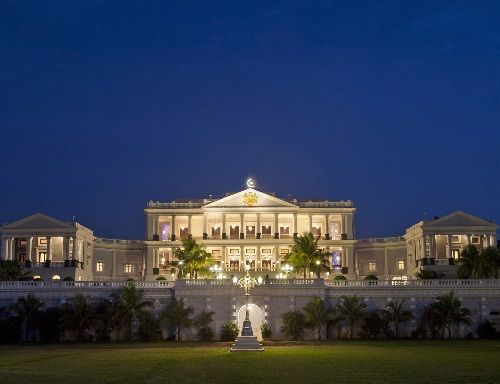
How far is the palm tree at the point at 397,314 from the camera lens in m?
71.9

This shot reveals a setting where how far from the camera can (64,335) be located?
72688 mm

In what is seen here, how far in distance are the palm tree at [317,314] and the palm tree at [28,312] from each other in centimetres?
2488

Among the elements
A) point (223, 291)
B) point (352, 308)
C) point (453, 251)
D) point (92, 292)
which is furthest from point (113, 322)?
point (453, 251)

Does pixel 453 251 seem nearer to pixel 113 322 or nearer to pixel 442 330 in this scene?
pixel 442 330

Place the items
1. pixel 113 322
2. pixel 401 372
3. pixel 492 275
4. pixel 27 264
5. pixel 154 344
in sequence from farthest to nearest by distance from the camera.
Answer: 1. pixel 27 264
2. pixel 492 275
3. pixel 113 322
4. pixel 154 344
5. pixel 401 372

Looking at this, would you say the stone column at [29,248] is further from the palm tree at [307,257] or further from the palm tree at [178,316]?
the palm tree at [178,316]

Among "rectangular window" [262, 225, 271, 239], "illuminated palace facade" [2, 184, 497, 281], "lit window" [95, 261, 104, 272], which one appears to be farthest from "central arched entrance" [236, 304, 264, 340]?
"lit window" [95, 261, 104, 272]

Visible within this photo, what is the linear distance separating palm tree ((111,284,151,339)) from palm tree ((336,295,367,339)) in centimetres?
1840

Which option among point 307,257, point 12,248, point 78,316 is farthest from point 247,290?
point 12,248

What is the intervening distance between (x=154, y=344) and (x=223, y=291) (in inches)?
387

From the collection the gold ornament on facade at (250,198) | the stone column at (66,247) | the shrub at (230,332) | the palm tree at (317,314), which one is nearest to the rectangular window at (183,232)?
the gold ornament on facade at (250,198)

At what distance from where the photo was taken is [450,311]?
2793 inches

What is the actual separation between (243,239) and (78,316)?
50240 mm

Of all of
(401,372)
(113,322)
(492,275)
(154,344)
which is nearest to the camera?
(401,372)
